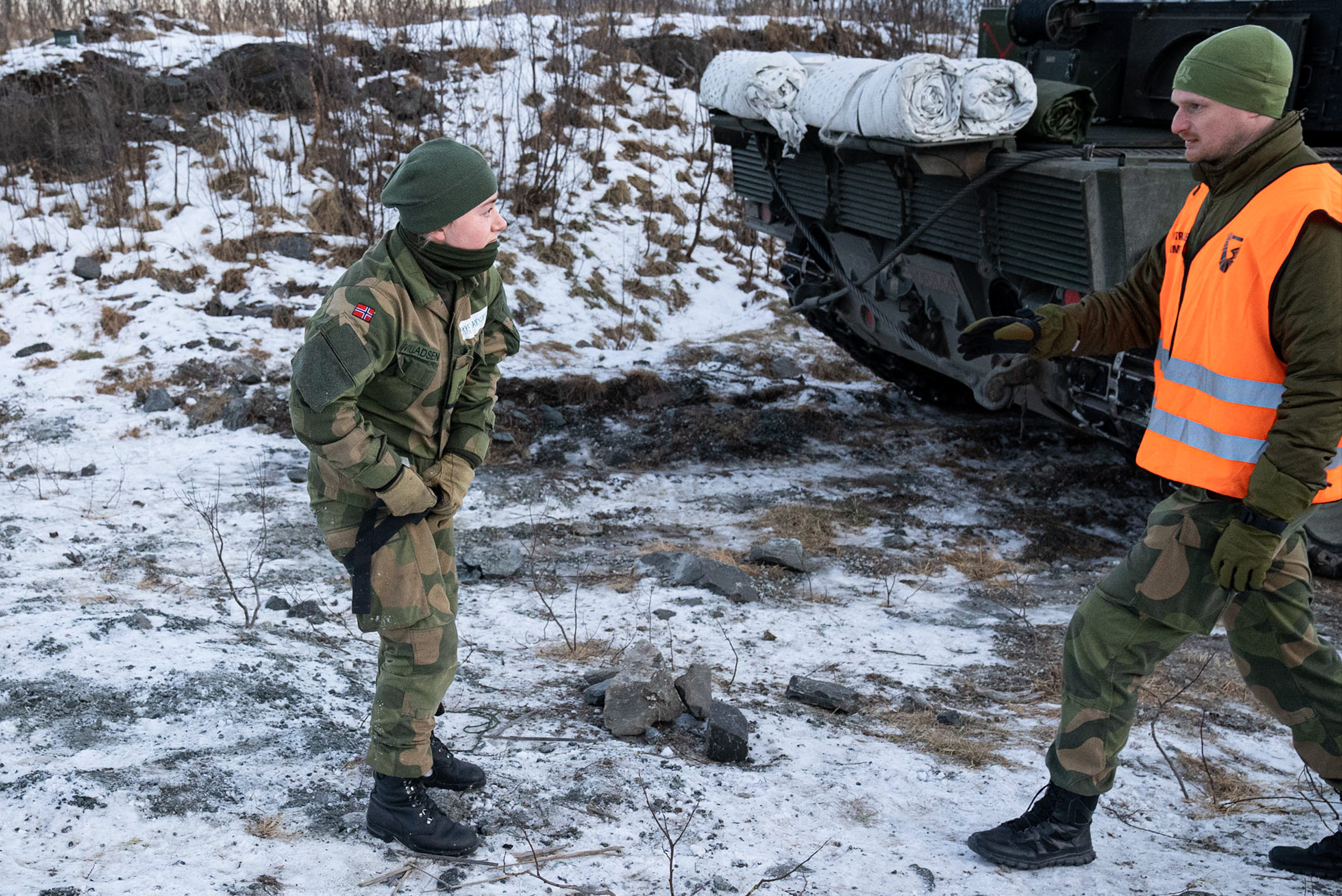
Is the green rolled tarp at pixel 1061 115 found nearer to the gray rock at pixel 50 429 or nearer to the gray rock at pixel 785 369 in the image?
the gray rock at pixel 785 369

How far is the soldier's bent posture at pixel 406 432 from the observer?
2.44 metres

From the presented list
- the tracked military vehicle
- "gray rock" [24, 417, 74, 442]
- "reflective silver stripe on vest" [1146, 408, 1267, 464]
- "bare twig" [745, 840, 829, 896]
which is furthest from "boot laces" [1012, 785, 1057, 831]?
"gray rock" [24, 417, 74, 442]

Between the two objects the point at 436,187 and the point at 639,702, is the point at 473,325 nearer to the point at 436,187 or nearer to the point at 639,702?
the point at 436,187

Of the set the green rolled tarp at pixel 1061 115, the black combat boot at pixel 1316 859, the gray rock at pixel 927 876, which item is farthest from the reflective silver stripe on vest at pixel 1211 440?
the green rolled tarp at pixel 1061 115

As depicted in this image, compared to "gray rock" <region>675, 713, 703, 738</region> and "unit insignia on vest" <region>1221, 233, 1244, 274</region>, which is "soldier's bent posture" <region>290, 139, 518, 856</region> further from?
"unit insignia on vest" <region>1221, 233, 1244, 274</region>

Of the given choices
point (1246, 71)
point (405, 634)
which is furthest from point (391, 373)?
point (1246, 71)

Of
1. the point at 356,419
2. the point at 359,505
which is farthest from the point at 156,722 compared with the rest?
the point at 356,419

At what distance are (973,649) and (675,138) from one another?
8.99 meters

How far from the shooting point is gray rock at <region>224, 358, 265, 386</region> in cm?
730

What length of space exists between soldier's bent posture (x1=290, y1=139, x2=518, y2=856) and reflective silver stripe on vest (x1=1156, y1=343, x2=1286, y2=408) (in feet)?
5.08

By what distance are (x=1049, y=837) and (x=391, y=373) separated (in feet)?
6.13

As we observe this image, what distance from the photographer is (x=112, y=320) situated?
7977mm

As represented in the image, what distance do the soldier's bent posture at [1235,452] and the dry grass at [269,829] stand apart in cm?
161

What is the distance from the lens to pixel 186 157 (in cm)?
1027
